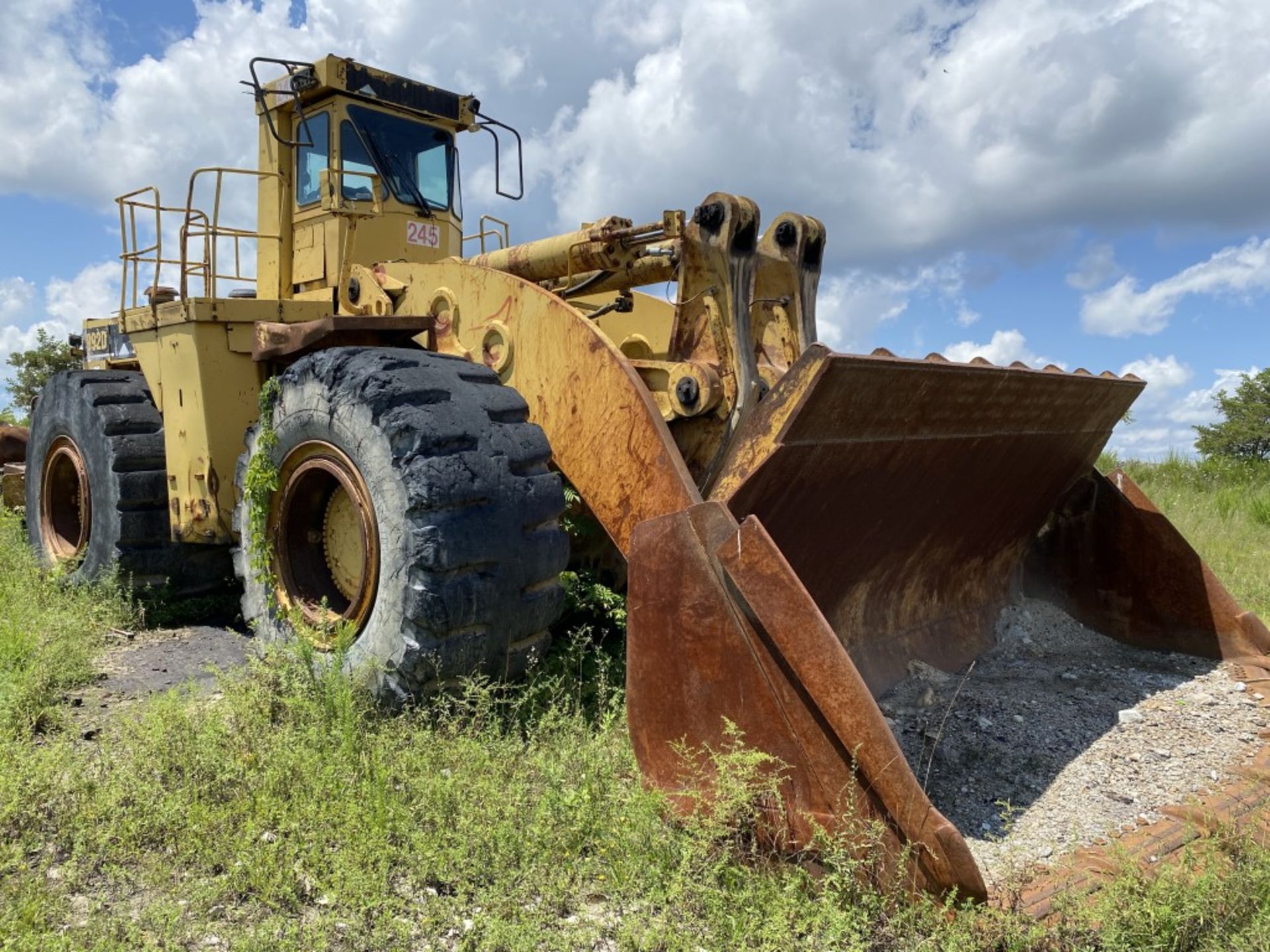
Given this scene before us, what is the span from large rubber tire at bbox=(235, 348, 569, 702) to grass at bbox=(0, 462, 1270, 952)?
18 centimetres

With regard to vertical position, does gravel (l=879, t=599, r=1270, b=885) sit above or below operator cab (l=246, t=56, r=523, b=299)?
below

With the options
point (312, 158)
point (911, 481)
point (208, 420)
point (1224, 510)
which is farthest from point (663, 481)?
point (1224, 510)

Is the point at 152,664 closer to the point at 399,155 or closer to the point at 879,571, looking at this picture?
the point at 399,155

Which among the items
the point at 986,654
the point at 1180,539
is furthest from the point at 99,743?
the point at 1180,539

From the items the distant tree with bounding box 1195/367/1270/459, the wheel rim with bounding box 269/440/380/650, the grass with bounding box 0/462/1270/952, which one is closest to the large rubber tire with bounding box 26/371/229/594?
the wheel rim with bounding box 269/440/380/650

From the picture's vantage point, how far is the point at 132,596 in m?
6.37

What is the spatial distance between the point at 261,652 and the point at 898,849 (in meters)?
3.18

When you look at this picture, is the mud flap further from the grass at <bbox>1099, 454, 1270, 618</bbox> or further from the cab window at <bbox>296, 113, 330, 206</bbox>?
the grass at <bbox>1099, 454, 1270, 618</bbox>

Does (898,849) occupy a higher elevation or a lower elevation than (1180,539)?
lower

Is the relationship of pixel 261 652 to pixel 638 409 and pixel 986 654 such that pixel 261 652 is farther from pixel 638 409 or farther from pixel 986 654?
pixel 986 654

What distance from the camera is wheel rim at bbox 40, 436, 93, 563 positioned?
23.0 ft

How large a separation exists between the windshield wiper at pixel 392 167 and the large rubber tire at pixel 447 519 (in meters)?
2.56

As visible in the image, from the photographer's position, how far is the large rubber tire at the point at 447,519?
3.74 m

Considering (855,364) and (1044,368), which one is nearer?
(855,364)
